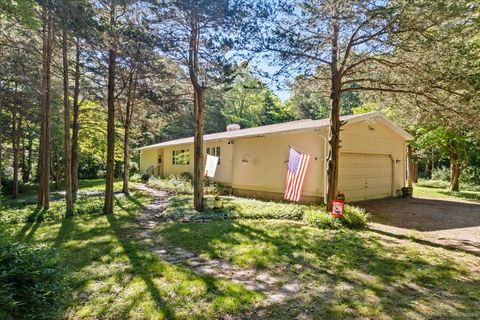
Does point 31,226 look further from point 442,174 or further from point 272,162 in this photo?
point 442,174

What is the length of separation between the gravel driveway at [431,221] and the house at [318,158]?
128cm

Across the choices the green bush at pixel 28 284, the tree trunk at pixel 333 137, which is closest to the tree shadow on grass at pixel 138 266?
the green bush at pixel 28 284

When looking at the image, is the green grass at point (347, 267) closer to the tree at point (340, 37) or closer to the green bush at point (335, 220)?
the green bush at point (335, 220)

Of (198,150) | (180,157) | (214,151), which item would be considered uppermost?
(214,151)

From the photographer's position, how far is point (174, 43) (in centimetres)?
921

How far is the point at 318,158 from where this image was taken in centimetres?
1134

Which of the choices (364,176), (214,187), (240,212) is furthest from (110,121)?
(364,176)

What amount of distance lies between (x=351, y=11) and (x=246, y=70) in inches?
119

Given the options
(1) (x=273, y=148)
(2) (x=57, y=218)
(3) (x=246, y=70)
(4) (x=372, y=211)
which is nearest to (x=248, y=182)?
(1) (x=273, y=148)

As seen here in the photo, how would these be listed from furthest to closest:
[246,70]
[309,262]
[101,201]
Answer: [101,201] < [246,70] < [309,262]

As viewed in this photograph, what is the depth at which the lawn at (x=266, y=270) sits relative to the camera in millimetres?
3754

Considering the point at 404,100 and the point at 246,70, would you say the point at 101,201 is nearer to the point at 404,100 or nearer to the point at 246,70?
the point at 246,70

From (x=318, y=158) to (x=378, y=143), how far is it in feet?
12.7

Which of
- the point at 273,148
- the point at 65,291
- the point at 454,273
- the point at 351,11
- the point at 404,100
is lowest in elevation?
the point at 454,273
